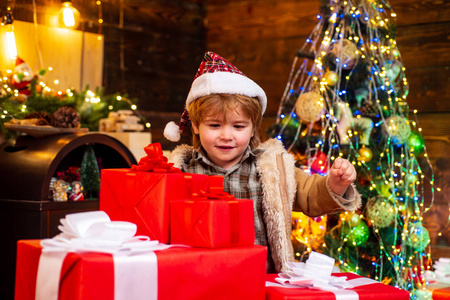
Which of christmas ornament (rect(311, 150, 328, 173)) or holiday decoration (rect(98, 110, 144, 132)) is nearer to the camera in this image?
christmas ornament (rect(311, 150, 328, 173))

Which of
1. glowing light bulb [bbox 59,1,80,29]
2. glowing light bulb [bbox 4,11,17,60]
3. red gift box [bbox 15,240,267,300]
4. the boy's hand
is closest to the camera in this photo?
red gift box [bbox 15,240,267,300]

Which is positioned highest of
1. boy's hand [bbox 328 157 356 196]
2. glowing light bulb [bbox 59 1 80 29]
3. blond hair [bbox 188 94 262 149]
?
glowing light bulb [bbox 59 1 80 29]

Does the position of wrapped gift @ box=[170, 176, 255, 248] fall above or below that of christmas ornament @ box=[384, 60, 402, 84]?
below

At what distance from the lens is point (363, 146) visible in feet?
9.19

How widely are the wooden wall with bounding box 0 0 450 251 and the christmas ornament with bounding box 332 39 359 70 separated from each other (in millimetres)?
837

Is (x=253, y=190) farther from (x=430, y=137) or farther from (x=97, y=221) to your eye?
(x=430, y=137)

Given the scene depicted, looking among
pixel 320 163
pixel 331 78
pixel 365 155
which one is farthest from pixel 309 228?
pixel 331 78

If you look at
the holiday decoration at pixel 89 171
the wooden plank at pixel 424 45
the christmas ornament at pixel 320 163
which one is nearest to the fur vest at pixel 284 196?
the christmas ornament at pixel 320 163

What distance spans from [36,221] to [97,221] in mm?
1815

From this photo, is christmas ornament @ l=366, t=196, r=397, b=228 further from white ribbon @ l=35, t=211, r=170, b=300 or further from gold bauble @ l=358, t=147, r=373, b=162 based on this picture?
white ribbon @ l=35, t=211, r=170, b=300

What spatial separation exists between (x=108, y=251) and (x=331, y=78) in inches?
78.3

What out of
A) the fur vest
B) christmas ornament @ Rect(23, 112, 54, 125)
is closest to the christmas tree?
the fur vest

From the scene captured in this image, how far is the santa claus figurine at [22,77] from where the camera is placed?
3.20m

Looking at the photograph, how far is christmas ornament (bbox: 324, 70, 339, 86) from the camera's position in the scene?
2805mm
